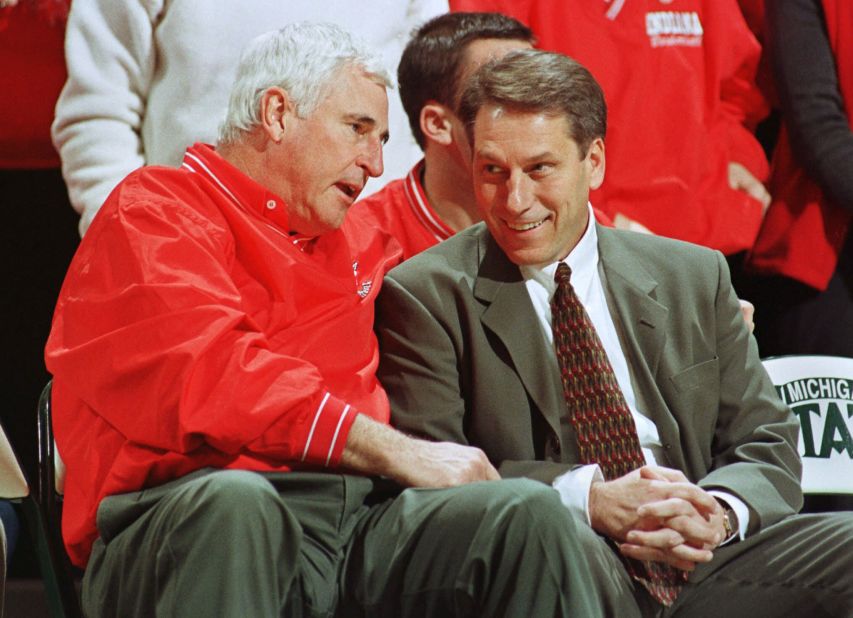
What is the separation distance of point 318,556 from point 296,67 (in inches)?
33.1

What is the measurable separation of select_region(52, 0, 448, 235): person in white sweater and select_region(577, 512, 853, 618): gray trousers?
1.42 meters

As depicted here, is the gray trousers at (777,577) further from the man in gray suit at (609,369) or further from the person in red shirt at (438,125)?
the person in red shirt at (438,125)

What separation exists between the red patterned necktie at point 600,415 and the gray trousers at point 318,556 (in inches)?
16.7

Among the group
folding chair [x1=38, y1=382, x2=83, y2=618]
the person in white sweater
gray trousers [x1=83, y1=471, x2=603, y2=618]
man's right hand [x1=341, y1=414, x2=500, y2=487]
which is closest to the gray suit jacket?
man's right hand [x1=341, y1=414, x2=500, y2=487]

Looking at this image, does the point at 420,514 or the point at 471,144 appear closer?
the point at 420,514

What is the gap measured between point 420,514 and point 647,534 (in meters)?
0.42

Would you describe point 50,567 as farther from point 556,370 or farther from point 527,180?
point 527,180

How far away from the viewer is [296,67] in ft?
7.51

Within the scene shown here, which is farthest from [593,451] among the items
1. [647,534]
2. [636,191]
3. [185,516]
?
[636,191]

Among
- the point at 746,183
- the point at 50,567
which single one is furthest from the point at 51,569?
the point at 746,183

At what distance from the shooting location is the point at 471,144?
96.4 inches

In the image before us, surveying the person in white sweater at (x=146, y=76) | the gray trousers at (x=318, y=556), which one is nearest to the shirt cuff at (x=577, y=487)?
the gray trousers at (x=318, y=556)

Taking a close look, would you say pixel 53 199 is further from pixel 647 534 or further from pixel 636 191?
pixel 647 534

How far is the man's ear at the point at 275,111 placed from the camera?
2.28 m
